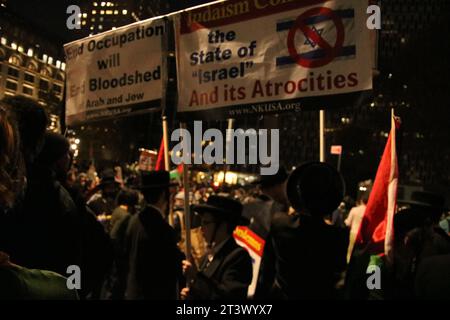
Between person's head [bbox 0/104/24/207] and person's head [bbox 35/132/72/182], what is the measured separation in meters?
1.44

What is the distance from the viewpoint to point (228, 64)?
4004 millimetres

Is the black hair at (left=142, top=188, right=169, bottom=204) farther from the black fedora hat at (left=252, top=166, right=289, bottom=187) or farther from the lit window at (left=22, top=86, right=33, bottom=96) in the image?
the lit window at (left=22, top=86, right=33, bottom=96)

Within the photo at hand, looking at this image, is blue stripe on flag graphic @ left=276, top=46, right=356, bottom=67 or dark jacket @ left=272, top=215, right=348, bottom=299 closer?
dark jacket @ left=272, top=215, right=348, bottom=299

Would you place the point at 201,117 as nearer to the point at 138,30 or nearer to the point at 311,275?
the point at 138,30

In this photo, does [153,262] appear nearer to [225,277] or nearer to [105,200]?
[225,277]

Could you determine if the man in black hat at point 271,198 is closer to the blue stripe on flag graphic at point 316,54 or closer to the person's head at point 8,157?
the blue stripe on flag graphic at point 316,54

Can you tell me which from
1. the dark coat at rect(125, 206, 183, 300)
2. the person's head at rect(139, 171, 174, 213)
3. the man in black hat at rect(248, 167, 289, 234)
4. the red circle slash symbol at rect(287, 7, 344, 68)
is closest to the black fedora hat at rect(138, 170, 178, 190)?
the person's head at rect(139, 171, 174, 213)

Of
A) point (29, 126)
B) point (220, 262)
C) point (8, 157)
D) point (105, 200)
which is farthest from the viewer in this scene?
point (105, 200)

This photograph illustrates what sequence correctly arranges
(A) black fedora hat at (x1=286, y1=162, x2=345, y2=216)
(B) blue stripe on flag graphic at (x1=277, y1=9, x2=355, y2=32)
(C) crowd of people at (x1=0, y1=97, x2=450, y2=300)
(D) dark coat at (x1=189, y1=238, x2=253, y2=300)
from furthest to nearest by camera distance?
1. (B) blue stripe on flag graphic at (x1=277, y1=9, x2=355, y2=32)
2. (D) dark coat at (x1=189, y1=238, x2=253, y2=300)
3. (A) black fedora hat at (x1=286, y1=162, x2=345, y2=216)
4. (C) crowd of people at (x1=0, y1=97, x2=450, y2=300)

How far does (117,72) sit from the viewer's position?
188 inches

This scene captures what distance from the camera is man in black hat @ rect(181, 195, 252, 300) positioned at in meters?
3.14

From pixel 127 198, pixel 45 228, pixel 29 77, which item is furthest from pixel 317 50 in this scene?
pixel 29 77

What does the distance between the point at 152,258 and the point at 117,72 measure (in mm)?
1991

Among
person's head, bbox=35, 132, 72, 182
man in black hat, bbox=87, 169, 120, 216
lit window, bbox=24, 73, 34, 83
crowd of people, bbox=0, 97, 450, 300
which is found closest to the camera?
crowd of people, bbox=0, 97, 450, 300
